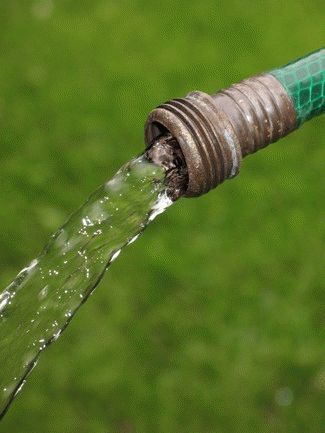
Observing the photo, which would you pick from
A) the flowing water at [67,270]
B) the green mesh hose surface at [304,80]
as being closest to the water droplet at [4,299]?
the flowing water at [67,270]

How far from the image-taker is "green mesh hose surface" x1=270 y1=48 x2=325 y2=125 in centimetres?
110

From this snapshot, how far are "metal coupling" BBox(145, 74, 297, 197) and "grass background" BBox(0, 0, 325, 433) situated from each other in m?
1.37

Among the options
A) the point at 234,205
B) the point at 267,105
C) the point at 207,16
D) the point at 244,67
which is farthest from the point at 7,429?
the point at 207,16

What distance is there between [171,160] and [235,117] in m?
0.13

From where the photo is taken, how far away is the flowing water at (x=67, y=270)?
4.23 feet

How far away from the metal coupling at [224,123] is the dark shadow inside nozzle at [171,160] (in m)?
0.02

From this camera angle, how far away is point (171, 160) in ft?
3.74

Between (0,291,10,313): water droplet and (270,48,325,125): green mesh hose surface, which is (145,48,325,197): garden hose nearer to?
(270,48,325,125): green mesh hose surface

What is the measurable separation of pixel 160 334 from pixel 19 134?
3.46ft

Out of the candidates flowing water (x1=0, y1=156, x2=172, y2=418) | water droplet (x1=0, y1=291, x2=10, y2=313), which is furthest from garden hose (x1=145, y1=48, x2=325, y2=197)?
water droplet (x1=0, y1=291, x2=10, y2=313)

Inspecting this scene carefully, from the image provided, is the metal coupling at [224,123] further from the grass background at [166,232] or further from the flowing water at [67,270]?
the grass background at [166,232]

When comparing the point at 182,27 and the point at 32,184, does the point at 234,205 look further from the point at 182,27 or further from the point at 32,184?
the point at 182,27

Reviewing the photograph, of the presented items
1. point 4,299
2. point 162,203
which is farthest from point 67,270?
point 162,203

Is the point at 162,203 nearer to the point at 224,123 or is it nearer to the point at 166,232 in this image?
the point at 224,123
